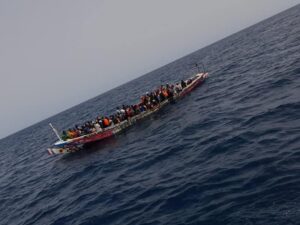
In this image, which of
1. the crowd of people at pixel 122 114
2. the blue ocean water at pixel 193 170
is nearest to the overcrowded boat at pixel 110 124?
the crowd of people at pixel 122 114

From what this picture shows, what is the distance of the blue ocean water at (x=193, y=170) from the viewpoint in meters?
12.1

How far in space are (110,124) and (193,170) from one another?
56.5 ft

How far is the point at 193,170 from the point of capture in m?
16.5

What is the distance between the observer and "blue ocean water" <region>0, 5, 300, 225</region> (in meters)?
12.1

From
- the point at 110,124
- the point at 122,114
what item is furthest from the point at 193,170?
the point at 122,114

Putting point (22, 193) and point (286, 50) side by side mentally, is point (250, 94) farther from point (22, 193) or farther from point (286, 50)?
point (22, 193)

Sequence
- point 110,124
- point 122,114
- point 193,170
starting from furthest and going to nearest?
point 122,114
point 110,124
point 193,170

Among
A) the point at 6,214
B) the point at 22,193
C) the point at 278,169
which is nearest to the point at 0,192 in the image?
the point at 22,193

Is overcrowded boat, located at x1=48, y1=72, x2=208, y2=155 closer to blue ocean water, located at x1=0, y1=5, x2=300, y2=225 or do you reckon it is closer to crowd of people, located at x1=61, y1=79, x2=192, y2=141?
crowd of people, located at x1=61, y1=79, x2=192, y2=141

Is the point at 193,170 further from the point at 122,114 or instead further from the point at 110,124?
the point at 122,114

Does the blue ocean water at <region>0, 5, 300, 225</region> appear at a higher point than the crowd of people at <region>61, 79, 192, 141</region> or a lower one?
lower

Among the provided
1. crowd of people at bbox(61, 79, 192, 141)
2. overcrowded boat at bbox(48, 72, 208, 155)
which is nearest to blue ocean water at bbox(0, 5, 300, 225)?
overcrowded boat at bbox(48, 72, 208, 155)

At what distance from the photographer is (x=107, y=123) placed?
32250 mm

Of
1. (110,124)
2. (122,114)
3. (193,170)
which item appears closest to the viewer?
(193,170)
